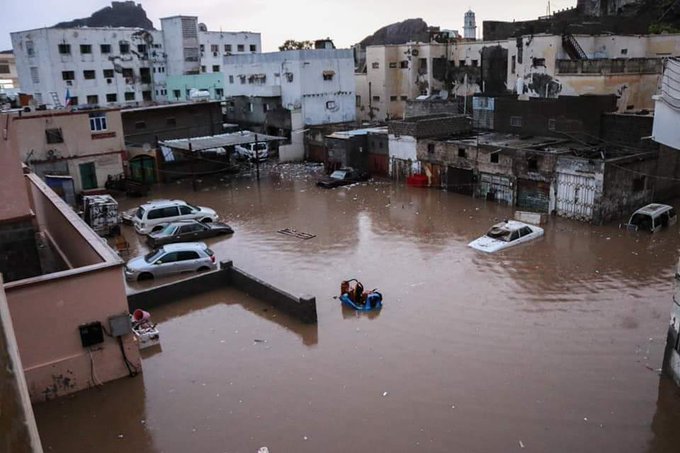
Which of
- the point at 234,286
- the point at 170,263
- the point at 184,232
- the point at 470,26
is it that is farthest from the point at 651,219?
the point at 470,26

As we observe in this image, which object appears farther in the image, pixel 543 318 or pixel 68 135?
pixel 68 135

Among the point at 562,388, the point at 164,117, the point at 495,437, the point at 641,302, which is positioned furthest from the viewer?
the point at 164,117

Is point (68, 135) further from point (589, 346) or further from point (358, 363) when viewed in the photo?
point (589, 346)

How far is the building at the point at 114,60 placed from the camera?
47.8m

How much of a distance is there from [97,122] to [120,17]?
74817mm

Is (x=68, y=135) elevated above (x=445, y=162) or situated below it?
above

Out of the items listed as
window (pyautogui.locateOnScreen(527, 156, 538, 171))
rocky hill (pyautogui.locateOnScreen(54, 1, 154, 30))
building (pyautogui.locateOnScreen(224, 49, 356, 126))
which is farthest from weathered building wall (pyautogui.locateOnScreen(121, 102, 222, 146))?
rocky hill (pyautogui.locateOnScreen(54, 1, 154, 30))

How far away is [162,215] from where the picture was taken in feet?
78.8

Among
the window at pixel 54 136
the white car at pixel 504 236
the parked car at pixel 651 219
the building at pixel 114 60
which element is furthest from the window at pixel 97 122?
the parked car at pixel 651 219

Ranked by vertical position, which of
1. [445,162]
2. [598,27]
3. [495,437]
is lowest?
[495,437]

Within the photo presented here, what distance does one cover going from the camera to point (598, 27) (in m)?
43.9

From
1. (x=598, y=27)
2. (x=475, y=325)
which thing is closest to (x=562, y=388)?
(x=475, y=325)

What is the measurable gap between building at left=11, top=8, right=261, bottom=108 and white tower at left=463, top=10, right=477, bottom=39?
27692 mm

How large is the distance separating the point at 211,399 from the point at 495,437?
A: 18.5ft
